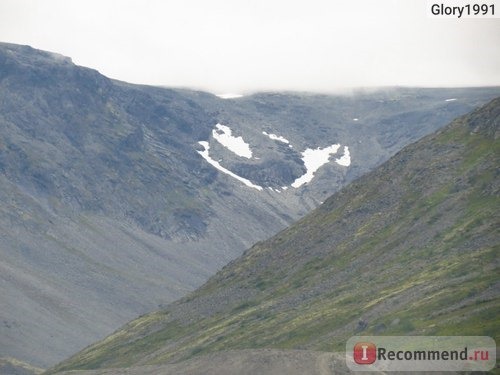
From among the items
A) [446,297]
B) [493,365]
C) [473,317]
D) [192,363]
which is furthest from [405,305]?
[493,365]

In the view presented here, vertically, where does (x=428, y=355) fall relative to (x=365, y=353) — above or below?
above

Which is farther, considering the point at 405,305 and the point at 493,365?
the point at 405,305

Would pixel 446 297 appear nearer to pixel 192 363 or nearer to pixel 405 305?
pixel 405 305

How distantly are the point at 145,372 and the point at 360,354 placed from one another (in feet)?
162

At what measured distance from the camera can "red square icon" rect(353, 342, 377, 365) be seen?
15888cm

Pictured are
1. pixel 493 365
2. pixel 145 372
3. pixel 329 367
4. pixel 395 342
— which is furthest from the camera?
pixel 145 372

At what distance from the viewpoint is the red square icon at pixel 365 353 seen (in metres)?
159

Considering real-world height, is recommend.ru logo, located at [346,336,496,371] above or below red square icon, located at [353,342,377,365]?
above

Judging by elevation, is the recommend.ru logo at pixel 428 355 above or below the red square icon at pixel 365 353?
above

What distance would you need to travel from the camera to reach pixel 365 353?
6496 inches

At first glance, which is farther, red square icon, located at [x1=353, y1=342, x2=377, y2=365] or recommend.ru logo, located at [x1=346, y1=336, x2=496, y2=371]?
red square icon, located at [x1=353, y1=342, x2=377, y2=365]

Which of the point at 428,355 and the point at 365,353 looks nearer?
the point at 428,355

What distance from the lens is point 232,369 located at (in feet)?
548

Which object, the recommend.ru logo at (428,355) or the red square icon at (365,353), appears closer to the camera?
the recommend.ru logo at (428,355)
